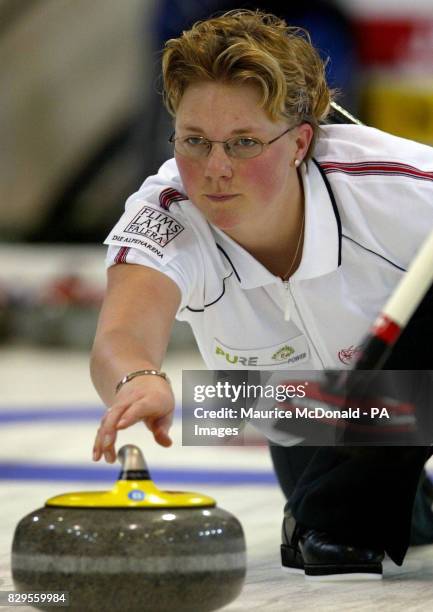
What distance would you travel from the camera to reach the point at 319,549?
8.81 feet

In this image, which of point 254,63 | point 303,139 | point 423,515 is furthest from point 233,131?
point 423,515

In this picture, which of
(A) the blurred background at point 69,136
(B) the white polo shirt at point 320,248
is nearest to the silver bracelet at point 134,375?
(B) the white polo shirt at point 320,248

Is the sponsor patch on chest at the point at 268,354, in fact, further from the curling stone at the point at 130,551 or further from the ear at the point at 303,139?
the curling stone at the point at 130,551

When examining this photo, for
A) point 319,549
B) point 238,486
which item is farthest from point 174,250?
point 238,486

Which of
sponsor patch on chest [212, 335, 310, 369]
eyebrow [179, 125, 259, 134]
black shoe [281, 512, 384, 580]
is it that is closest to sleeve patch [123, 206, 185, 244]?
eyebrow [179, 125, 259, 134]

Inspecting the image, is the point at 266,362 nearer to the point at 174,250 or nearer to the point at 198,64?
the point at 174,250

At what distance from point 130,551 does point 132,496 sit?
0.35ft

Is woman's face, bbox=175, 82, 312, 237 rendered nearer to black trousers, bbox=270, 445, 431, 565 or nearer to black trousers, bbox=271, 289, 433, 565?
black trousers, bbox=271, 289, 433, 565

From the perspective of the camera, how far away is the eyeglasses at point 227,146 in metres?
2.38

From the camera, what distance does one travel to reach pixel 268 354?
9.18 ft

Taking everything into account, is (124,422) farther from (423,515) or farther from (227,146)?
(423,515)

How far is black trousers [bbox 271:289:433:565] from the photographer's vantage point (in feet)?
8.72

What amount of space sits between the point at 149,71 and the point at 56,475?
5658 mm

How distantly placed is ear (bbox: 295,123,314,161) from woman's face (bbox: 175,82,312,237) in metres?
0.07
